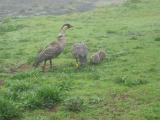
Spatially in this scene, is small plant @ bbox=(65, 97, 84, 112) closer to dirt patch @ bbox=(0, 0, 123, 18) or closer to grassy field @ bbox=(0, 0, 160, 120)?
grassy field @ bbox=(0, 0, 160, 120)

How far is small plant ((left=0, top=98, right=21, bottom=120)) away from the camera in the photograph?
1285 cm

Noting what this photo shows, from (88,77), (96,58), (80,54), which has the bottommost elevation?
(88,77)

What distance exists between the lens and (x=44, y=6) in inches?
1748

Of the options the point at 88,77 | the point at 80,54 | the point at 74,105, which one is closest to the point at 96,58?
the point at 80,54

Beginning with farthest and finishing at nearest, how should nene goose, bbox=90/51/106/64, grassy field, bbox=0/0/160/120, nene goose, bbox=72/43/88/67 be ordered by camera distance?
1. nene goose, bbox=90/51/106/64
2. nene goose, bbox=72/43/88/67
3. grassy field, bbox=0/0/160/120

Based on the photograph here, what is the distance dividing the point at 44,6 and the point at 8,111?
105 ft

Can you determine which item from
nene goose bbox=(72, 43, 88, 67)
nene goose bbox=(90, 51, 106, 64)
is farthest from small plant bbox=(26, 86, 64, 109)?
nene goose bbox=(90, 51, 106, 64)

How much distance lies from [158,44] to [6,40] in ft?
28.0

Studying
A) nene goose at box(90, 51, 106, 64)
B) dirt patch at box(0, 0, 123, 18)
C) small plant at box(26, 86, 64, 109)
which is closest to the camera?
small plant at box(26, 86, 64, 109)

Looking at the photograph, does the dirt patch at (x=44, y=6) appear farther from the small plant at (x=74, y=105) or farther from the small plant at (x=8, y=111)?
the small plant at (x=8, y=111)

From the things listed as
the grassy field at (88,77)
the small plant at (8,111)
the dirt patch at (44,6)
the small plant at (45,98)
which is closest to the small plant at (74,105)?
the grassy field at (88,77)

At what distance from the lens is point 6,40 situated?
2648 centimetres

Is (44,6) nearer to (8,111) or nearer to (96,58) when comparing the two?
(96,58)

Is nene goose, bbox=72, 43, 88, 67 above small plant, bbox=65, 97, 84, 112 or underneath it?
above
